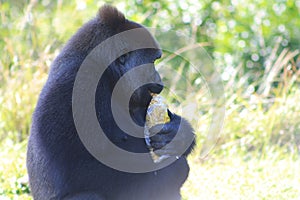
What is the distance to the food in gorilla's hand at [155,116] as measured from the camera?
4742 mm

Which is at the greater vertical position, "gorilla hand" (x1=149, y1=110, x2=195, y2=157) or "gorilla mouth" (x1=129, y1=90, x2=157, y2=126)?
"gorilla mouth" (x1=129, y1=90, x2=157, y2=126)

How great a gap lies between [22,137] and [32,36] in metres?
1.84

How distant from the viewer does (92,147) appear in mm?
4414

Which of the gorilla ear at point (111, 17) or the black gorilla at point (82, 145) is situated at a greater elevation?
the gorilla ear at point (111, 17)

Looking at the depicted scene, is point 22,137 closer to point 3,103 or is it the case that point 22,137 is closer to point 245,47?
point 3,103

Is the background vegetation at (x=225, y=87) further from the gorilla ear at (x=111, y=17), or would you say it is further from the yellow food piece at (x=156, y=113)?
the gorilla ear at (x=111, y=17)

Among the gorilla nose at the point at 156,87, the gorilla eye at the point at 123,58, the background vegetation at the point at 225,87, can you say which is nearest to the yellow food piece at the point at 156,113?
the gorilla nose at the point at 156,87

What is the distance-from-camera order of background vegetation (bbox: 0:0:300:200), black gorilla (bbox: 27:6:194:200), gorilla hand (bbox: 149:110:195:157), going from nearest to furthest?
1. black gorilla (bbox: 27:6:194:200)
2. gorilla hand (bbox: 149:110:195:157)
3. background vegetation (bbox: 0:0:300:200)

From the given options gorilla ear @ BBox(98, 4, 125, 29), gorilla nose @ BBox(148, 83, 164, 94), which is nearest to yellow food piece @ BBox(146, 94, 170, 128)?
gorilla nose @ BBox(148, 83, 164, 94)

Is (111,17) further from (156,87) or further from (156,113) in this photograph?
(156,113)

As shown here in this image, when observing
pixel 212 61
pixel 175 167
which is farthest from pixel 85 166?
pixel 212 61

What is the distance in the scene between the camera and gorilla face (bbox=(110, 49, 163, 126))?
4.78 meters

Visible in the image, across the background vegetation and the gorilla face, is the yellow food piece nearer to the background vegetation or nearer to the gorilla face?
the gorilla face

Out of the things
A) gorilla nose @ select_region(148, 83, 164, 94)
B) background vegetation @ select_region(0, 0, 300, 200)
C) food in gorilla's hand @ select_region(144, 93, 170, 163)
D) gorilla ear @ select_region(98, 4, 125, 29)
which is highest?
gorilla ear @ select_region(98, 4, 125, 29)
